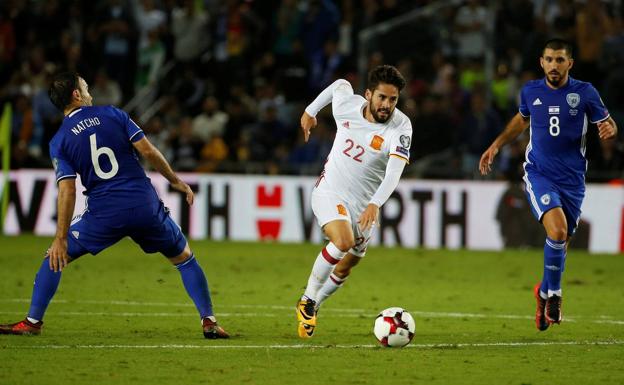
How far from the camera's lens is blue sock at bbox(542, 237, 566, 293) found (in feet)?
33.6

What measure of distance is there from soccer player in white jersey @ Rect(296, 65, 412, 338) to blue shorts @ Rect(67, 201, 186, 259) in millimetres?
1285

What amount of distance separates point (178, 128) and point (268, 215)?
276 cm

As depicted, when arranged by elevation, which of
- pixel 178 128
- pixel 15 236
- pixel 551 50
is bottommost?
pixel 15 236

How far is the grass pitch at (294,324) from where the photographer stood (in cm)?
816

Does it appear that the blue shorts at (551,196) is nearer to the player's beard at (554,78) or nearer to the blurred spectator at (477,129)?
the player's beard at (554,78)

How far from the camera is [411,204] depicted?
19.9 m

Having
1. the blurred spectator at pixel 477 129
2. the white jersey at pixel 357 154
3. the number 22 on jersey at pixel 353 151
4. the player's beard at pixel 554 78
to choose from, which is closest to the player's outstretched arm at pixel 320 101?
the white jersey at pixel 357 154

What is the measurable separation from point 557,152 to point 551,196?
1.32 ft

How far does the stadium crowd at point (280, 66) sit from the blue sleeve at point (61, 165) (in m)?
11.5

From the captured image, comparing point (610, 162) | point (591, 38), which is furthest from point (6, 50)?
point (610, 162)

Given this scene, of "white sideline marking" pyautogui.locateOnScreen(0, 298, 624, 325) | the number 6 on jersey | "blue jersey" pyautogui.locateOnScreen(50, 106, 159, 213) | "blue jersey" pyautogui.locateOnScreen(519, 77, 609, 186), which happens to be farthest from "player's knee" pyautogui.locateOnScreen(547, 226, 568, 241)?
the number 6 on jersey

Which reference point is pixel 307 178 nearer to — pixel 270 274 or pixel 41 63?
pixel 270 274

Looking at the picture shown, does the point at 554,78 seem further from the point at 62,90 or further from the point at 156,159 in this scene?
the point at 62,90

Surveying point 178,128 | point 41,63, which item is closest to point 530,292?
point 178,128
